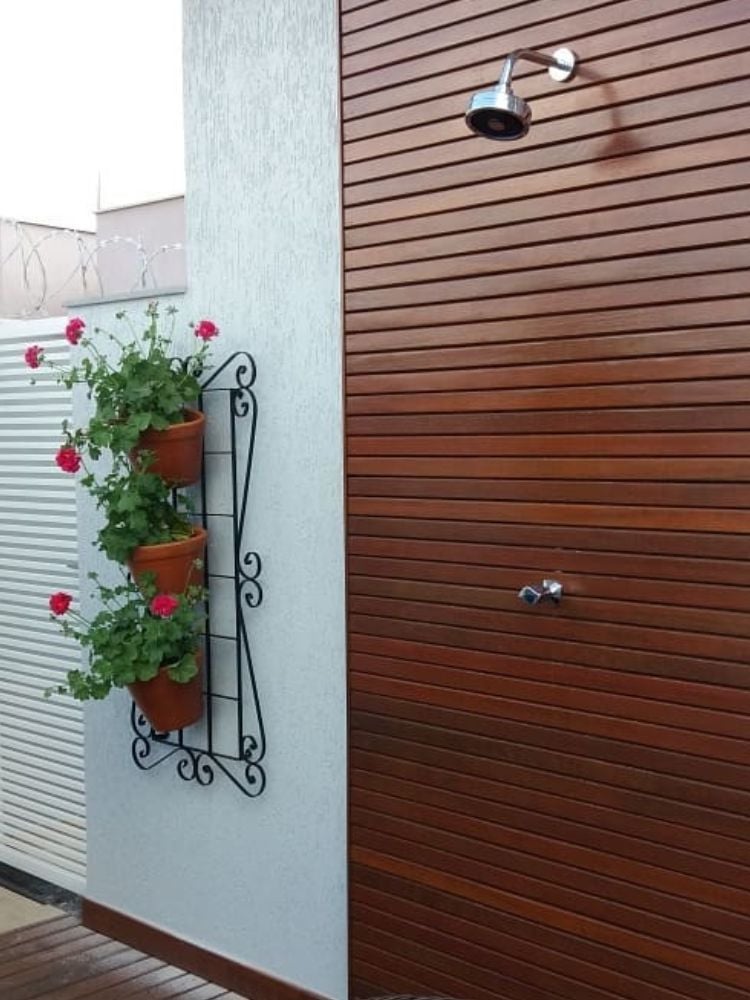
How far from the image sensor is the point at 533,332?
267 cm

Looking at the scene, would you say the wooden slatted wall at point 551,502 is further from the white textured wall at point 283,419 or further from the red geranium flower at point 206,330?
the red geranium flower at point 206,330

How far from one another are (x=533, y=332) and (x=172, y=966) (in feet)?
8.11

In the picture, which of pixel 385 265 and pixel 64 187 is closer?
pixel 385 265

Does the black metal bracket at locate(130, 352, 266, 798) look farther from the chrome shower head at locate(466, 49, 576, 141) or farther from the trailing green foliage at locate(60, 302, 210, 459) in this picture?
the chrome shower head at locate(466, 49, 576, 141)

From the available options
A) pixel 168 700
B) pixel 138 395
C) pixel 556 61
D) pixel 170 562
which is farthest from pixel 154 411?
pixel 556 61

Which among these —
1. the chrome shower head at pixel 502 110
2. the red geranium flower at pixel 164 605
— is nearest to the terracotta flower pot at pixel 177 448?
the red geranium flower at pixel 164 605

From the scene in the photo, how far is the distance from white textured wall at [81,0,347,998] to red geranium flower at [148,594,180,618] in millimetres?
269

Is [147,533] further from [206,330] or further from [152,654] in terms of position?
[206,330]

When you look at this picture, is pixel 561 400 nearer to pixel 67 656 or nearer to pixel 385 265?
pixel 385 265

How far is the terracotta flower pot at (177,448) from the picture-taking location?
3.33 metres

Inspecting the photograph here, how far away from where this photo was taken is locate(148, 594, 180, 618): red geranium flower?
329cm

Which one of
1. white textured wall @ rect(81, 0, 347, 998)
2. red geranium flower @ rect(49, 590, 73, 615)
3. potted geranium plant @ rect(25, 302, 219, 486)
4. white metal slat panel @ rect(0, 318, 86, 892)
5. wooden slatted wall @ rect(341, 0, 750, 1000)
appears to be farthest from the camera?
white metal slat panel @ rect(0, 318, 86, 892)

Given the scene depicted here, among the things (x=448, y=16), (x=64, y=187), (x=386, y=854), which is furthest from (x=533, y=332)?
(x=64, y=187)

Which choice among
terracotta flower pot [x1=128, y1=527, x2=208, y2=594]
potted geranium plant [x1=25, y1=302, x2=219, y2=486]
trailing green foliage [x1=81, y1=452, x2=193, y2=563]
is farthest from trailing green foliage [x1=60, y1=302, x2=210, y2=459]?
terracotta flower pot [x1=128, y1=527, x2=208, y2=594]
